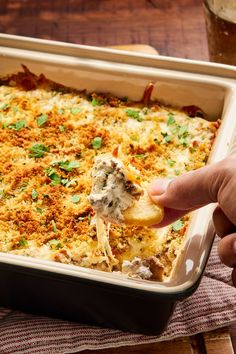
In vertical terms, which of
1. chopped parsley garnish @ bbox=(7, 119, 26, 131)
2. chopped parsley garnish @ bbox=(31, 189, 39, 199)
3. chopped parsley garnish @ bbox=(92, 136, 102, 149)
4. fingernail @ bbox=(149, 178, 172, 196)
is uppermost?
fingernail @ bbox=(149, 178, 172, 196)

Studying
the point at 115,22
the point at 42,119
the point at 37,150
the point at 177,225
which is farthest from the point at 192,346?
the point at 115,22

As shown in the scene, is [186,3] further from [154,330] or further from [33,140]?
[154,330]

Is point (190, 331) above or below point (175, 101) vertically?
below

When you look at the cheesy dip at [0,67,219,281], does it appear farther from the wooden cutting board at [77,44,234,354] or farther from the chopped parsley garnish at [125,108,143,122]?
the wooden cutting board at [77,44,234,354]

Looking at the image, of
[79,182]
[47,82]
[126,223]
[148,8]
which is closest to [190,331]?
[126,223]

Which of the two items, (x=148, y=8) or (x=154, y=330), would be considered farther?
(x=148, y=8)

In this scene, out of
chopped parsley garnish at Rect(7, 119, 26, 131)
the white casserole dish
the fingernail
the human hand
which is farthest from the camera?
chopped parsley garnish at Rect(7, 119, 26, 131)

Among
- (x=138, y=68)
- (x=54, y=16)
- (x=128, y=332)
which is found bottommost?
(x=128, y=332)

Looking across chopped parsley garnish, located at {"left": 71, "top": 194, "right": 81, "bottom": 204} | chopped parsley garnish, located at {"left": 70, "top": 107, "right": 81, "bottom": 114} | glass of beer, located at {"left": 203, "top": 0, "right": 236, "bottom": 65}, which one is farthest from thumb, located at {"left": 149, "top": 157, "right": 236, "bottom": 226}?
glass of beer, located at {"left": 203, "top": 0, "right": 236, "bottom": 65}
